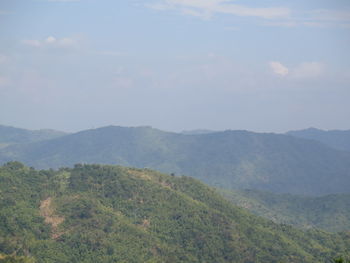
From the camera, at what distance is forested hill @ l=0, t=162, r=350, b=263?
322ft

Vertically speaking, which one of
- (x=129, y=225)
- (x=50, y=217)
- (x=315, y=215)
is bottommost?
(x=315, y=215)

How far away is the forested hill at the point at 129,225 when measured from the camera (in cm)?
9819

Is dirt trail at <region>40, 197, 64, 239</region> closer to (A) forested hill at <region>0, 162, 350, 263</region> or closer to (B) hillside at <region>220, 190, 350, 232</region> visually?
(A) forested hill at <region>0, 162, 350, 263</region>

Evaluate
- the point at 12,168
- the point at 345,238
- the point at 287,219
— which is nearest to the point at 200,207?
the point at 345,238

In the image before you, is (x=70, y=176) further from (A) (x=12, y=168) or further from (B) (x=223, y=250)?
(B) (x=223, y=250)

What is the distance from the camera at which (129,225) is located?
10750 cm

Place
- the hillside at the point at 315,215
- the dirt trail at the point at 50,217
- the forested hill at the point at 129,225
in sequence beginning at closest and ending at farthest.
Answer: the forested hill at the point at 129,225, the dirt trail at the point at 50,217, the hillside at the point at 315,215

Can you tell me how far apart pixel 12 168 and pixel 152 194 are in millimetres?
35368

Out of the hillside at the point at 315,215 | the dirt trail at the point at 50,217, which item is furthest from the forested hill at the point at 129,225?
the hillside at the point at 315,215

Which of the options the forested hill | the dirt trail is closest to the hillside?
the forested hill

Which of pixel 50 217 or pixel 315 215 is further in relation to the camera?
pixel 315 215

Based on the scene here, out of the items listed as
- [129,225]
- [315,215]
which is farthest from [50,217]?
[315,215]

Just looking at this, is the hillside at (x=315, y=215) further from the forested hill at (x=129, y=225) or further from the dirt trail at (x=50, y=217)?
the dirt trail at (x=50, y=217)

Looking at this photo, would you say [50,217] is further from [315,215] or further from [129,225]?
[315,215]
